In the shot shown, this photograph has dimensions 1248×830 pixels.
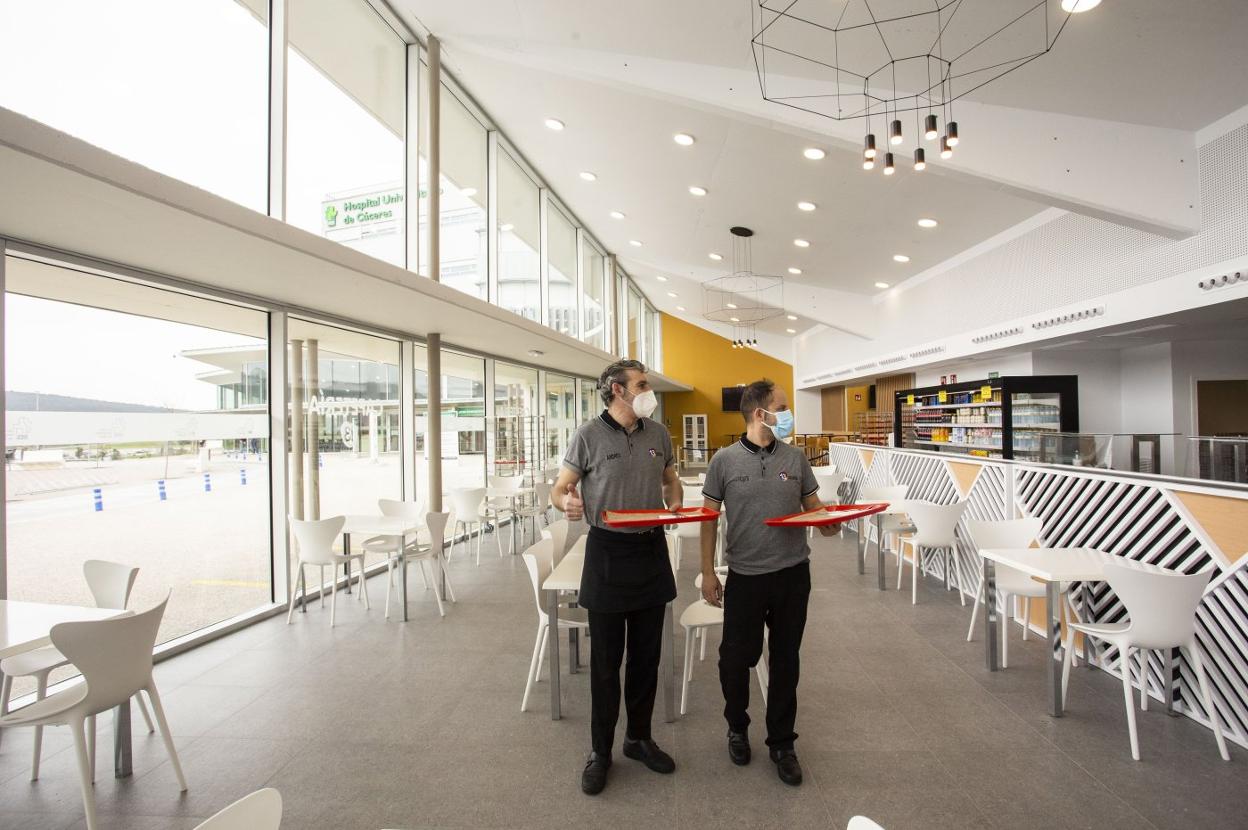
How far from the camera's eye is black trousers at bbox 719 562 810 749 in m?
2.27

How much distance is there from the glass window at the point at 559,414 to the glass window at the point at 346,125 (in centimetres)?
579

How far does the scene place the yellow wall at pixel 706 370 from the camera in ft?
64.1

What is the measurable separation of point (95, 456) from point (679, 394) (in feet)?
57.8

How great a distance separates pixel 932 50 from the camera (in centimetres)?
386

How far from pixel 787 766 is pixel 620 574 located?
104 cm

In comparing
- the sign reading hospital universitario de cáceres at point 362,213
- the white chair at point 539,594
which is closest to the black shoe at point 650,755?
the white chair at point 539,594

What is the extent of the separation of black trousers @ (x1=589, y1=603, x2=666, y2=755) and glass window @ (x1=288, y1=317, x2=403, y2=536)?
4191 millimetres

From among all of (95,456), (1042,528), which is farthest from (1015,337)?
(95,456)

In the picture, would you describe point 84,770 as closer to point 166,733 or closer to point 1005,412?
point 166,733

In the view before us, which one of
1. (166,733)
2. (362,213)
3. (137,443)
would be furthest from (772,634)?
(362,213)

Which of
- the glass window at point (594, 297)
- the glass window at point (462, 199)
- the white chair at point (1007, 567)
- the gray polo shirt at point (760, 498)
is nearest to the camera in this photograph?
the gray polo shirt at point (760, 498)

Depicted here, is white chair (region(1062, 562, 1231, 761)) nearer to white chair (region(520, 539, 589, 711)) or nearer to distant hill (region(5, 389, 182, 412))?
white chair (region(520, 539, 589, 711))

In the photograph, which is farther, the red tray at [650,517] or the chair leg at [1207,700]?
the chair leg at [1207,700]

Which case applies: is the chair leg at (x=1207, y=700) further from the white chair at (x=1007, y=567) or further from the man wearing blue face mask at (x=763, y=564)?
the man wearing blue face mask at (x=763, y=564)
